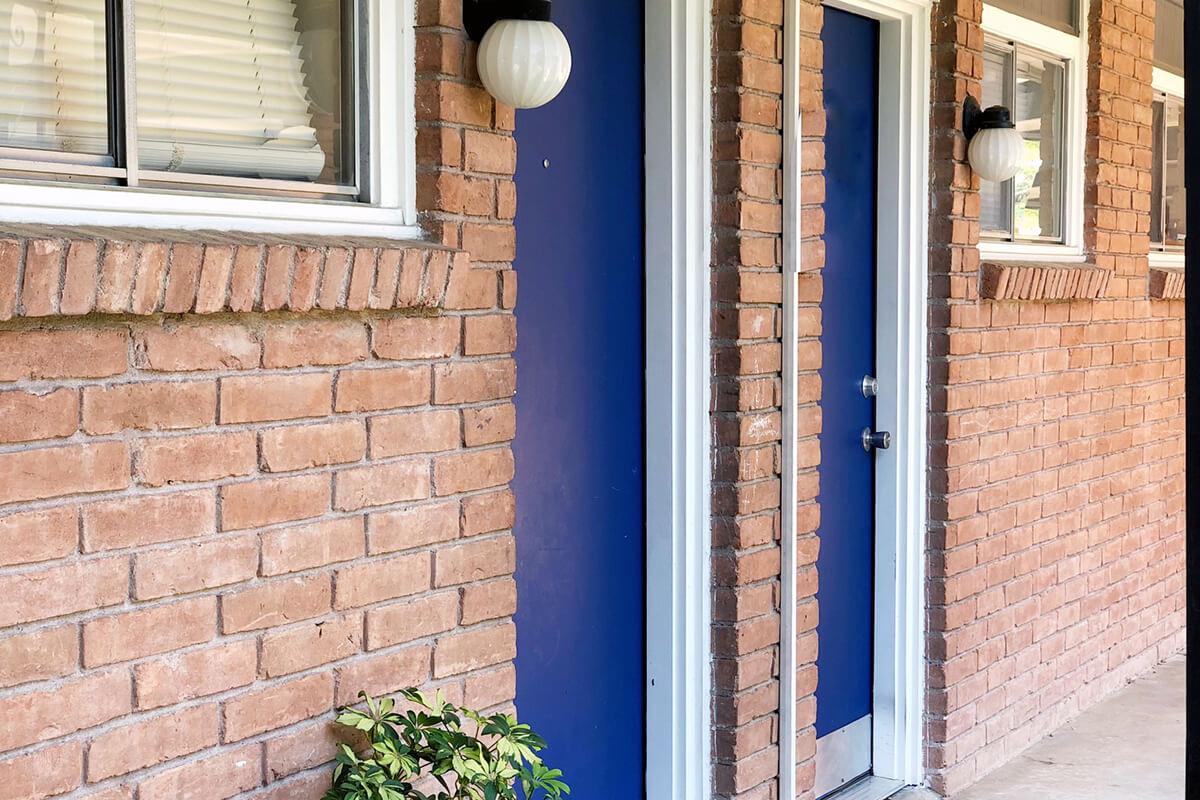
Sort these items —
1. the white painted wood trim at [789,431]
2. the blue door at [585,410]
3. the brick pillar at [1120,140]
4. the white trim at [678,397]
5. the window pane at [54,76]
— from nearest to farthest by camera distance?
the window pane at [54,76] < the blue door at [585,410] < the white trim at [678,397] < the white painted wood trim at [789,431] < the brick pillar at [1120,140]

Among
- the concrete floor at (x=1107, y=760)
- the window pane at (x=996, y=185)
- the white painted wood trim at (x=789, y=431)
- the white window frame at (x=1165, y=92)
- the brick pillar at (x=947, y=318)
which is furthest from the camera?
the white window frame at (x=1165, y=92)

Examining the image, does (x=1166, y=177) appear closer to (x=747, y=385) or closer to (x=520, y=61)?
(x=747, y=385)

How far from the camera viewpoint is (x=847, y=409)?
4316 mm

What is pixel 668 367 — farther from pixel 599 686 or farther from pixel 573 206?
pixel 599 686

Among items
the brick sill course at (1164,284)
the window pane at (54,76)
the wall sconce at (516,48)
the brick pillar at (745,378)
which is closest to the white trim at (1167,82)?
the brick sill course at (1164,284)

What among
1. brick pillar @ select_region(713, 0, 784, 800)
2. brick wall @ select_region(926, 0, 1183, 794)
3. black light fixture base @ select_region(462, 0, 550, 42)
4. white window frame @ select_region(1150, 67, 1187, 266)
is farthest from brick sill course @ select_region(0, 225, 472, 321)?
white window frame @ select_region(1150, 67, 1187, 266)

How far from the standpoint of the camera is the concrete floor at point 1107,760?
4582 millimetres

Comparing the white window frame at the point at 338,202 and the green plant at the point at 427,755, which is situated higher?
the white window frame at the point at 338,202

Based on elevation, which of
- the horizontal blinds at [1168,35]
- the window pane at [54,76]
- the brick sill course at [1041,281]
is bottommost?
the brick sill course at [1041,281]

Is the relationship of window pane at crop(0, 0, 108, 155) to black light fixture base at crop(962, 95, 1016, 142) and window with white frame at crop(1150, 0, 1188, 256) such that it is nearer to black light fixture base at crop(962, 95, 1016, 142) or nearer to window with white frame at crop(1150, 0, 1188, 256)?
black light fixture base at crop(962, 95, 1016, 142)

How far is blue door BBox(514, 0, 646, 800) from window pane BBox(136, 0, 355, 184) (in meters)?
0.58

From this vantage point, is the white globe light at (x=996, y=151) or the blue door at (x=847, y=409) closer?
the blue door at (x=847, y=409)

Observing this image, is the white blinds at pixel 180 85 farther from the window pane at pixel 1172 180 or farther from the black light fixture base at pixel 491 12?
the window pane at pixel 1172 180

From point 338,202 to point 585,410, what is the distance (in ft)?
3.16
